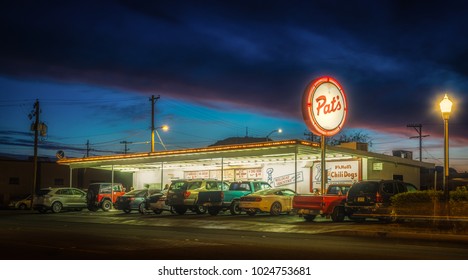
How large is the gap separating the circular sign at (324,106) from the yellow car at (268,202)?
17.2ft

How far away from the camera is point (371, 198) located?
23.1 metres

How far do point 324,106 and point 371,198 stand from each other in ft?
14.4

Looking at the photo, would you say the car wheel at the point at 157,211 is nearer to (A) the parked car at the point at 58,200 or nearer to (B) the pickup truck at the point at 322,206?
(A) the parked car at the point at 58,200

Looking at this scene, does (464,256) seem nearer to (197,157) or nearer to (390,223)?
(390,223)

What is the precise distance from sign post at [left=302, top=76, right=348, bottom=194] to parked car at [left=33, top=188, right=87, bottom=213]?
2021 centimetres

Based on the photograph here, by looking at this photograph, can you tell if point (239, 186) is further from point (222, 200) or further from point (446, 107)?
point (446, 107)

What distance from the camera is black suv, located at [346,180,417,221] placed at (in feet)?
74.8

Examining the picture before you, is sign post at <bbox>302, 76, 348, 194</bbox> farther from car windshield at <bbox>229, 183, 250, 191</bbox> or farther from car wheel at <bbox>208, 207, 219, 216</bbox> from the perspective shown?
car wheel at <bbox>208, 207, 219, 216</bbox>

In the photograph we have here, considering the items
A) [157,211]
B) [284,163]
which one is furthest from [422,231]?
[284,163]

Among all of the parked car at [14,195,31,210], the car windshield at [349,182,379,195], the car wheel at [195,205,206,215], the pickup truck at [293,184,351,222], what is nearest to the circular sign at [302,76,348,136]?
the car windshield at [349,182,379,195]

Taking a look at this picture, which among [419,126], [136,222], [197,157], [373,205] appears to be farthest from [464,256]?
[419,126]

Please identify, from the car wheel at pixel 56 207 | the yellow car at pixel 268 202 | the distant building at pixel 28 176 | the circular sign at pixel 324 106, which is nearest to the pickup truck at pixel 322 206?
the circular sign at pixel 324 106

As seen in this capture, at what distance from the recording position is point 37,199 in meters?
37.7

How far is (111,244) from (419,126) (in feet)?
224
